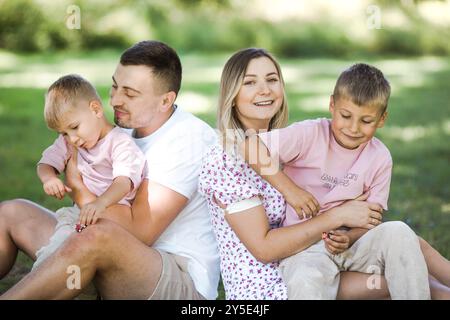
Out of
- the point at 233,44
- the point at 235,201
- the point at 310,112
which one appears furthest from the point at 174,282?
the point at 233,44

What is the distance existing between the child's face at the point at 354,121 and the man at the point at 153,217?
0.58 metres

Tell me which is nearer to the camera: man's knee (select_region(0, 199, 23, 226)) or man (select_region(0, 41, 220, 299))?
man (select_region(0, 41, 220, 299))

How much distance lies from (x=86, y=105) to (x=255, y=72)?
749 millimetres

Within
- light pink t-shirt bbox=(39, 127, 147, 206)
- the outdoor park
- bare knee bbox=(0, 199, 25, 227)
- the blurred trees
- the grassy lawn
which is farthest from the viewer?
the blurred trees

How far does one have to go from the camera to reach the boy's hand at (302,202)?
3.09 m

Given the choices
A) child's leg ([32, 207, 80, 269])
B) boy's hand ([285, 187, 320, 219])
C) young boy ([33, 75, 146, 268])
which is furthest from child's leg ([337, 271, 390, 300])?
child's leg ([32, 207, 80, 269])

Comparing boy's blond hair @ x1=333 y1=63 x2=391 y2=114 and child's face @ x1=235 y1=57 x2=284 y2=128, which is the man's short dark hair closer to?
child's face @ x1=235 y1=57 x2=284 y2=128

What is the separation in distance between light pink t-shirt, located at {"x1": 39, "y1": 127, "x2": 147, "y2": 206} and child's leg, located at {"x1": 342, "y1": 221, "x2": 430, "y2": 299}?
100 centimetres

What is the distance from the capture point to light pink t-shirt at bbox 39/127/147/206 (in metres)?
3.30

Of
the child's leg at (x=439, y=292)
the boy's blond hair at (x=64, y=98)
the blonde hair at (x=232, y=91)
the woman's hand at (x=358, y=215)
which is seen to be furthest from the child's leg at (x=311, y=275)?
the boy's blond hair at (x=64, y=98)

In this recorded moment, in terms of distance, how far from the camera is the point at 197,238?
3414 mm

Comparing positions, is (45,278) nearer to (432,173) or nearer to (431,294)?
(431,294)

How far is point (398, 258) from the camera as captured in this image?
9.64ft
